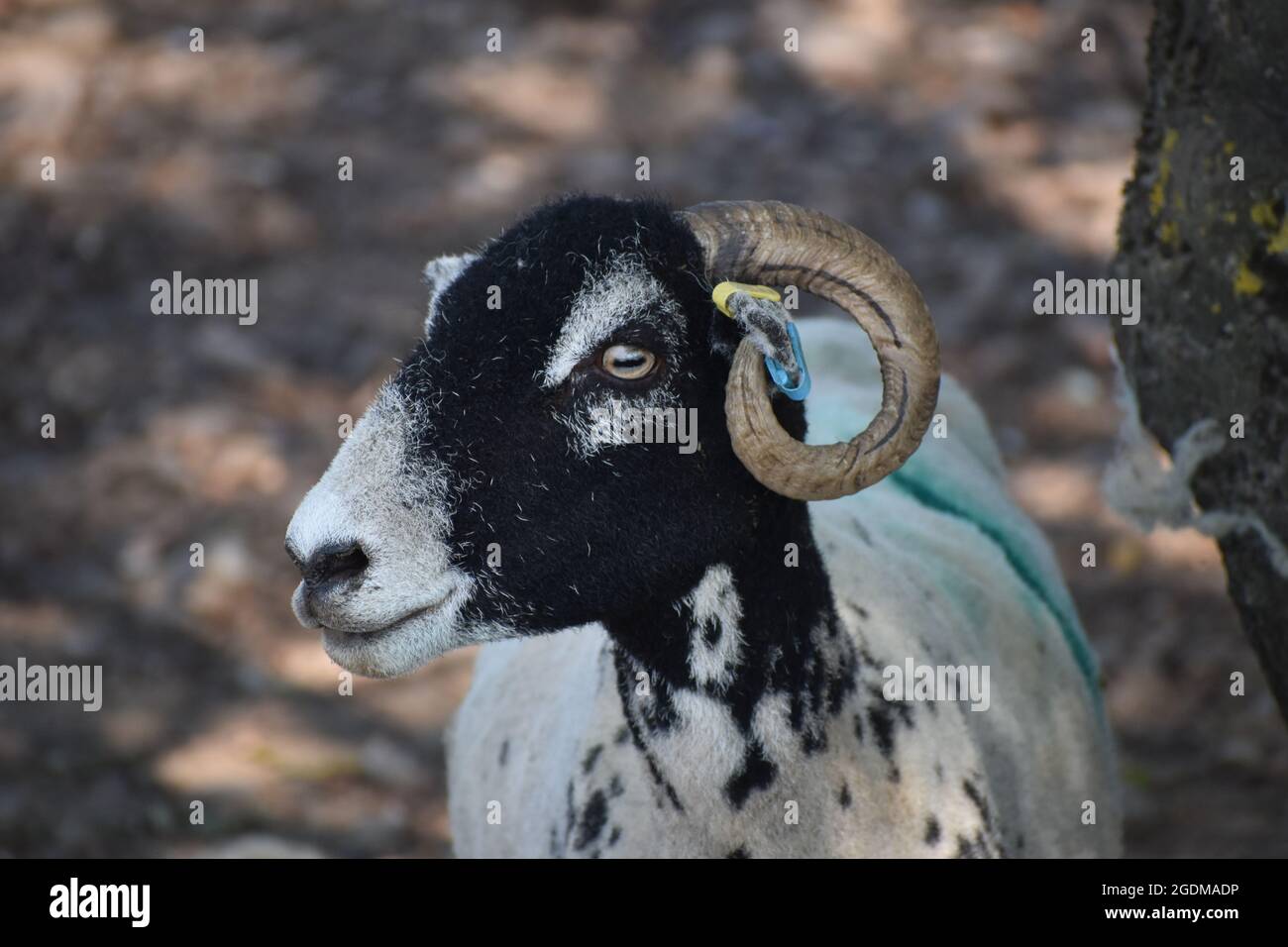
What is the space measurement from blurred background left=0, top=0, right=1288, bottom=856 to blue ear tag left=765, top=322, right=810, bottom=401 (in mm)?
2915

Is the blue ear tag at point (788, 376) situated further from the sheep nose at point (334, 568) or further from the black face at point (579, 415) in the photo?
the sheep nose at point (334, 568)

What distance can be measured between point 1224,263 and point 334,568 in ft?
6.97

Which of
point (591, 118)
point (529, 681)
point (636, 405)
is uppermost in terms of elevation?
point (591, 118)

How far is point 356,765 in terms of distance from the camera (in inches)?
204

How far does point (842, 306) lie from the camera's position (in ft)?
8.59

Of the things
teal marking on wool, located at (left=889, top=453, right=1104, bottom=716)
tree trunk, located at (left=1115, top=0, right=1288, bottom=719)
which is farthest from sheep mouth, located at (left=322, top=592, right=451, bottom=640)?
tree trunk, located at (left=1115, top=0, right=1288, bottom=719)

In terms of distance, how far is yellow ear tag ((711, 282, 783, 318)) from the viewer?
8.22 feet

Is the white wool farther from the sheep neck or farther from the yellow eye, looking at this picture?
the yellow eye

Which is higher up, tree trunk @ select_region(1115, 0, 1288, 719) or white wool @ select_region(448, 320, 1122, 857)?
tree trunk @ select_region(1115, 0, 1288, 719)

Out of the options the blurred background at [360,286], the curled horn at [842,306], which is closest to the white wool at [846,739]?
the curled horn at [842,306]

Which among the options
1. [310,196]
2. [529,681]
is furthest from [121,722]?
[310,196]

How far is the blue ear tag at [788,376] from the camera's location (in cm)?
249

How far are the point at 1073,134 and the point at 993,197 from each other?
587mm

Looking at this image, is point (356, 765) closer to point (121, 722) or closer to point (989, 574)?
point (121, 722)
